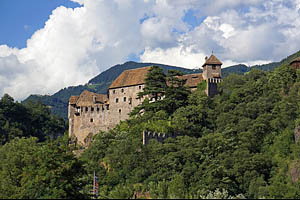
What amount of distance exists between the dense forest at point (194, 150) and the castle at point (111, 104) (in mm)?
3417

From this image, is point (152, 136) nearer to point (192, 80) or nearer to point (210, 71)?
point (192, 80)

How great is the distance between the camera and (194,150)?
2466 inches

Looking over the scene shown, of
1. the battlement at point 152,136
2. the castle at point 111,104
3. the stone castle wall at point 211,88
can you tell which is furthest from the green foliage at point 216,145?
the castle at point 111,104

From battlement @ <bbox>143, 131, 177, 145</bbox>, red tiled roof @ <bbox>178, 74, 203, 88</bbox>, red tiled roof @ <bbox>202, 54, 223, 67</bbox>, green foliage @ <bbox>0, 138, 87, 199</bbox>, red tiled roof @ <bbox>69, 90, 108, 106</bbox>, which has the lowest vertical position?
green foliage @ <bbox>0, 138, 87, 199</bbox>

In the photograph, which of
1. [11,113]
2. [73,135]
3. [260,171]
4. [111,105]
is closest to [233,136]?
[260,171]

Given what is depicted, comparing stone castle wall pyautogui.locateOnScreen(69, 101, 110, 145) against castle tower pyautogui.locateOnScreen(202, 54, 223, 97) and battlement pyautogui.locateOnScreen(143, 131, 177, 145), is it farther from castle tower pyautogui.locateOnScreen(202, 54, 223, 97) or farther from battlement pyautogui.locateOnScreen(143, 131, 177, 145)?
battlement pyautogui.locateOnScreen(143, 131, 177, 145)

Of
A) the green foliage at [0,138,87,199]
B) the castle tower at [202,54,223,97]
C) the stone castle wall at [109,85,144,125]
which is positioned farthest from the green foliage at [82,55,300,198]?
the green foliage at [0,138,87,199]

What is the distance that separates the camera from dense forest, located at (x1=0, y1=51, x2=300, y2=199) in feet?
161

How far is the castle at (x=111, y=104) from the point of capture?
3206 inches

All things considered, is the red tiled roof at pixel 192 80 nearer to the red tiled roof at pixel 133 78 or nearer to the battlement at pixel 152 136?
the red tiled roof at pixel 133 78

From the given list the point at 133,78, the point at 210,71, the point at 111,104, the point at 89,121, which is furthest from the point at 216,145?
the point at 89,121

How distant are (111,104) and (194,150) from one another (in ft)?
86.1

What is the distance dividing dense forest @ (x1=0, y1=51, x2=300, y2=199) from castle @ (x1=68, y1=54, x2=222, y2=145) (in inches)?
135

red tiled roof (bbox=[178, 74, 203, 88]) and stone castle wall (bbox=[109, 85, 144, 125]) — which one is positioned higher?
red tiled roof (bbox=[178, 74, 203, 88])
